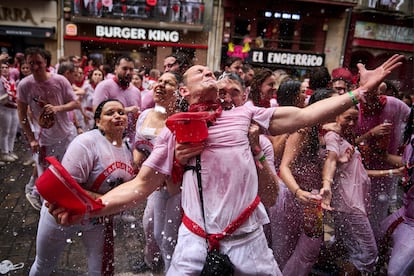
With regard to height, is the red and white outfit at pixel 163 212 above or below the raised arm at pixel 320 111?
below

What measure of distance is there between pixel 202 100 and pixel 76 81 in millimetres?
5929

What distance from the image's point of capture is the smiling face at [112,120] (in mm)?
3008

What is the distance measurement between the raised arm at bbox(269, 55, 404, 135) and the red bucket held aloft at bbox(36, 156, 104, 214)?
111 cm

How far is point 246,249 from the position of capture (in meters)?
2.13

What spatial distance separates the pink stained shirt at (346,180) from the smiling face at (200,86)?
1.36 meters

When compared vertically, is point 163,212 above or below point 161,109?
below

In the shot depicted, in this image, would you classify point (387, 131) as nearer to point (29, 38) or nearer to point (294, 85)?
point (294, 85)

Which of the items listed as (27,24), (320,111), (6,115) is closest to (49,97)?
(6,115)

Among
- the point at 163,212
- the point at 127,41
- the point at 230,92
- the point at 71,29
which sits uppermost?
the point at 71,29

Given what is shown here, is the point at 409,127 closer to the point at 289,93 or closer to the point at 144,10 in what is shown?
the point at 289,93

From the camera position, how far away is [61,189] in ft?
5.94

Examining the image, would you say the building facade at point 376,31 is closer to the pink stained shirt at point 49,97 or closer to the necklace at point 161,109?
the pink stained shirt at point 49,97

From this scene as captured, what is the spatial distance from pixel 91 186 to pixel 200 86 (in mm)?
1224

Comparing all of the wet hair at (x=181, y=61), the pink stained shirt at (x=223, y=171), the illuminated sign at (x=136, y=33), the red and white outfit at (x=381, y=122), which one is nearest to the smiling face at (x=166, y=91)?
the wet hair at (x=181, y=61)
